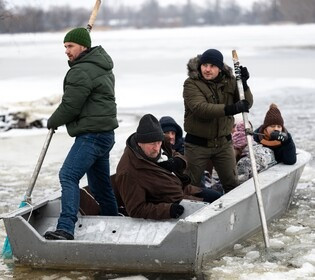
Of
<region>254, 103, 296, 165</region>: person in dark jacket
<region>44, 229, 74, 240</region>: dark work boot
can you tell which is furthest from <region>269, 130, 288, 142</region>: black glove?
<region>44, 229, 74, 240</region>: dark work boot

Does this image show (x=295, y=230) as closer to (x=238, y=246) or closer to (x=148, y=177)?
(x=238, y=246)

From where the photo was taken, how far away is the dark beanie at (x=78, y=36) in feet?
18.6

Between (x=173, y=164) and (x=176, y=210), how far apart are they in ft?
1.11

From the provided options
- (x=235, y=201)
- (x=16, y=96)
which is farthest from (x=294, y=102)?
(x=235, y=201)

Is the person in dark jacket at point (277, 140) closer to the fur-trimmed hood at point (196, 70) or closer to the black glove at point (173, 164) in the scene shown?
the fur-trimmed hood at point (196, 70)

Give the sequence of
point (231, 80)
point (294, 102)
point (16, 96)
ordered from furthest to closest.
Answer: point (16, 96) < point (294, 102) < point (231, 80)

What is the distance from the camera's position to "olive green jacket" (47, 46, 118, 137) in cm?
559

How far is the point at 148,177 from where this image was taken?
18.5 feet

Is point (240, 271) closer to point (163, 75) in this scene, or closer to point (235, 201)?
point (235, 201)

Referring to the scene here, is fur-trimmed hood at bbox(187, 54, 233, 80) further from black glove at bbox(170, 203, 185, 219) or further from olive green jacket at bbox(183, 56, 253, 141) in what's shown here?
black glove at bbox(170, 203, 185, 219)

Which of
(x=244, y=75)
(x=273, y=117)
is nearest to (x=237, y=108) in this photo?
(x=244, y=75)

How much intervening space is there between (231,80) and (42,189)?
9.74 feet

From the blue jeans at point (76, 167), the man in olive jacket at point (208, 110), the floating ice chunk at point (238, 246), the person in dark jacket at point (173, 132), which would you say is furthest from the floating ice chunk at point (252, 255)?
the person in dark jacket at point (173, 132)

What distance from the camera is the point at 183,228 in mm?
5195
